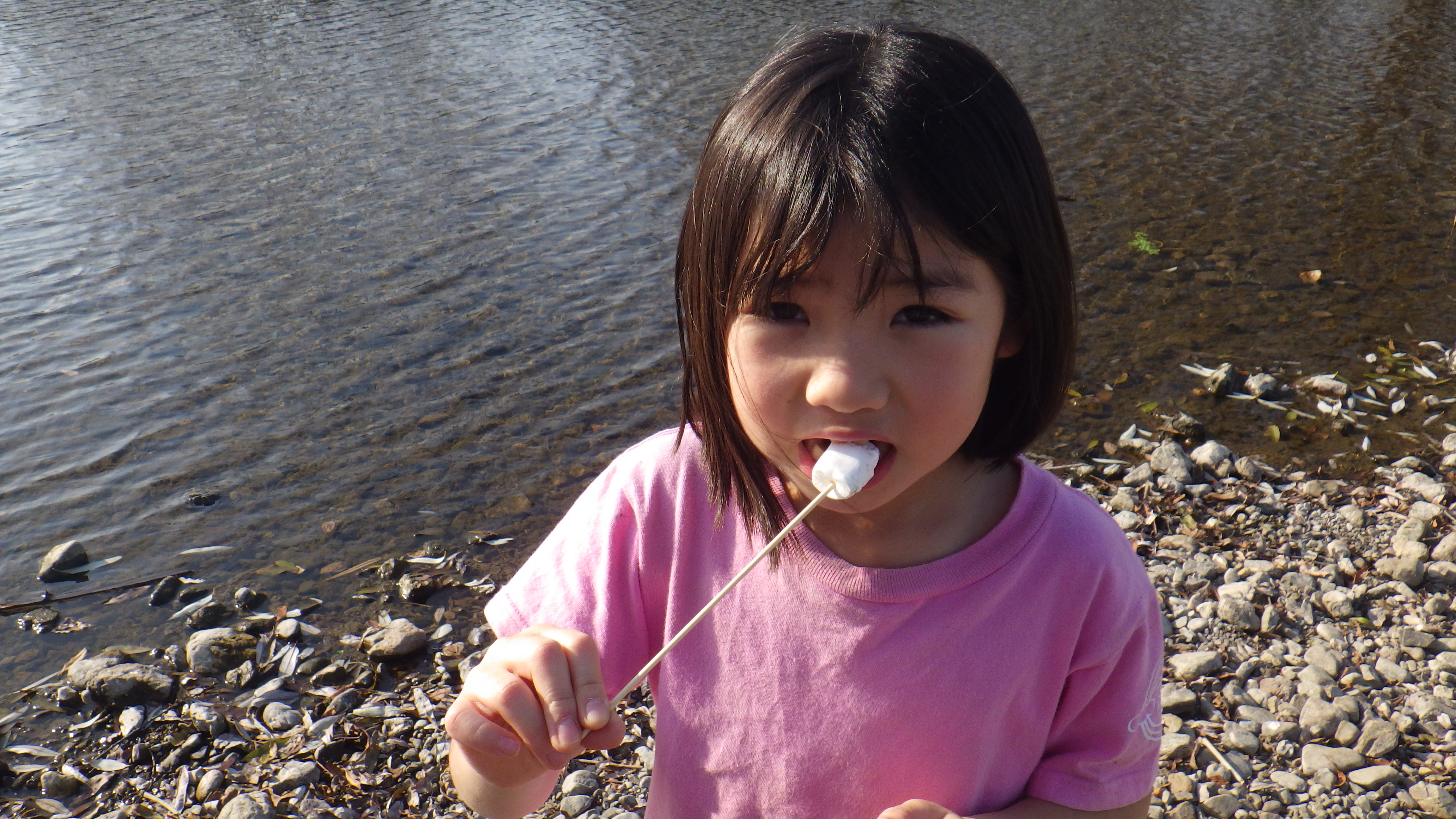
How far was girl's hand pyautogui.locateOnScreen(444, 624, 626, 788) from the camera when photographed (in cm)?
137

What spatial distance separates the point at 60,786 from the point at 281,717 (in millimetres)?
669

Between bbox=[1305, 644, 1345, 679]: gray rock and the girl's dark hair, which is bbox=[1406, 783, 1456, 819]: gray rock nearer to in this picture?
bbox=[1305, 644, 1345, 679]: gray rock

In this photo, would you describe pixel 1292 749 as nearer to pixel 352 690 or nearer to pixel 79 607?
pixel 352 690

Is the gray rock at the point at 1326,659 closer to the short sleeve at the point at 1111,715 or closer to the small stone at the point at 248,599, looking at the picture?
the short sleeve at the point at 1111,715

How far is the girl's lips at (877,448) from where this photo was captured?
4.89 feet

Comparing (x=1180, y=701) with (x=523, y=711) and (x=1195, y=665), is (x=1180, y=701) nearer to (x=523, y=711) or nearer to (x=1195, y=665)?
(x=1195, y=665)

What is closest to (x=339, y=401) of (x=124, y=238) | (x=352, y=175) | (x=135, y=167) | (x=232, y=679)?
(x=232, y=679)

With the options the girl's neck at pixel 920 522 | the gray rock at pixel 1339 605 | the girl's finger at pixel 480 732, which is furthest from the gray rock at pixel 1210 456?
the girl's finger at pixel 480 732

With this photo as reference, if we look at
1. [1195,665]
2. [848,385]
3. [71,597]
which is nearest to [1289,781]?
[1195,665]

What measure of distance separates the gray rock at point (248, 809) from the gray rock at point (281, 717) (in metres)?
0.40

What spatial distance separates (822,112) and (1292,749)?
8.34 ft

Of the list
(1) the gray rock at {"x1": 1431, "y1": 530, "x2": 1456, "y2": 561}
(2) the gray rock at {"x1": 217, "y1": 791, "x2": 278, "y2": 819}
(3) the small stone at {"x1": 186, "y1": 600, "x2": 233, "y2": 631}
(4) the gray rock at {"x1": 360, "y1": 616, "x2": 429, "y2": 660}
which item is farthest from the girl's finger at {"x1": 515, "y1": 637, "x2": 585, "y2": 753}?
(1) the gray rock at {"x1": 1431, "y1": 530, "x2": 1456, "y2": 561}

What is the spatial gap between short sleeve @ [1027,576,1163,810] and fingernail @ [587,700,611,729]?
0.72 m

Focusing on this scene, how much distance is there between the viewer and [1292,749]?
305cm
